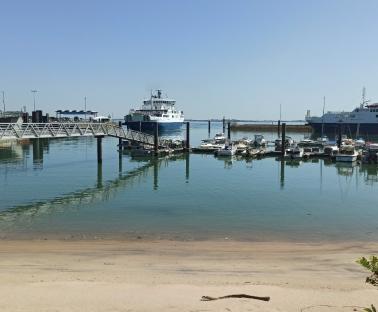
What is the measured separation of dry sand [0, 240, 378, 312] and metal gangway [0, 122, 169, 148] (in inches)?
794

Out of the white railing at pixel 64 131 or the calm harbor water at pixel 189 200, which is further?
the white railing at pixel 64 131

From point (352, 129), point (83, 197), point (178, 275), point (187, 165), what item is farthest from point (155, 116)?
point (178, 275)

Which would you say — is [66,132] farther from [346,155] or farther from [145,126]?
[145,126]

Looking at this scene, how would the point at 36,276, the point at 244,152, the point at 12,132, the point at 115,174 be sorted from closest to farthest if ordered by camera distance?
the point at 36,276 < the point at 12,132 < the point at 115,174 < the point at 244,152

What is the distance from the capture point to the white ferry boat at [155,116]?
111688mm

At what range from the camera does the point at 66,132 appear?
4550cm

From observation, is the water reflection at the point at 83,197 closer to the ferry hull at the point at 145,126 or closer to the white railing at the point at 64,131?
the white railing at the point at 64,131

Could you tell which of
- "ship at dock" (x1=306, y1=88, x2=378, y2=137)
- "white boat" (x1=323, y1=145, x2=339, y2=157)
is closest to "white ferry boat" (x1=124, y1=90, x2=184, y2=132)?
"ship at dock" (x1=306, y1=88, x2=378, y2=137)

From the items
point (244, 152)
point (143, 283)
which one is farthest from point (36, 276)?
point (244, 152)

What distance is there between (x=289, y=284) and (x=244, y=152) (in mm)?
53671

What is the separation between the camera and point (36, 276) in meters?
13.5

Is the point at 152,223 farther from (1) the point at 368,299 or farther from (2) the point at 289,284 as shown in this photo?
(1) the point at 368,299

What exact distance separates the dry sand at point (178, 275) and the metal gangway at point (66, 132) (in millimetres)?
20171

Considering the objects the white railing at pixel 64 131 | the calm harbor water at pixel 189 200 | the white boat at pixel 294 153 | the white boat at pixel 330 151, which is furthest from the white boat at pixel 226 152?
the white boat at pixel 330 151
